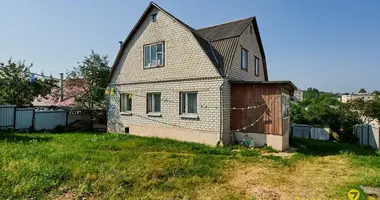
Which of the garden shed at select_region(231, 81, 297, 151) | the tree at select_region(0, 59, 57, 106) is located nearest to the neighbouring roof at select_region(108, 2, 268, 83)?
the garden shed at select_region(231, 81, 297, 151)

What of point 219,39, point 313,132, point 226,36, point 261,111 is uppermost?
point 226,36

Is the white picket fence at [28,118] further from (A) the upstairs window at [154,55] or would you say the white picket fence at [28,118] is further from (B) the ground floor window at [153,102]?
(A) the upstairs window at [154,55]

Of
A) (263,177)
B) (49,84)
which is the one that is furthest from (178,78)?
(49,84)

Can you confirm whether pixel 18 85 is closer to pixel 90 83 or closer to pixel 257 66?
pixel 90 83

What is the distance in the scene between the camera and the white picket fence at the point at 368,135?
16125mm

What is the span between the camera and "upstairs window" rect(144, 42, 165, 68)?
12.9 meters

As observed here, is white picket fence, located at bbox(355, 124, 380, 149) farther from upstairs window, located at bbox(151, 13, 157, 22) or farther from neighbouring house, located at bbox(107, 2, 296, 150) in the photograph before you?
upstairs window, located at bbox(151, 13, 157, 22)

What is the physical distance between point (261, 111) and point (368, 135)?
13.0 meters

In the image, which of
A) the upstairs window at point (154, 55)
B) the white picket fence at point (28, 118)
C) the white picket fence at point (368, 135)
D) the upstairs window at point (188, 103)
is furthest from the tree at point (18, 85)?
the white picket fence at point (368, 135)

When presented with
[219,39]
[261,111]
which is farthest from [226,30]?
[261,111]

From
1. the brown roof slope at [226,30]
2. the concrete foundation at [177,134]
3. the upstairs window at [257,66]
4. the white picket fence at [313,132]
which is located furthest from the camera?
the white picket fence at [313,132]

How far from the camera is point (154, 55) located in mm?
13305

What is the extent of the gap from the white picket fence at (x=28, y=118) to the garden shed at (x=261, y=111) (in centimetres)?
1339

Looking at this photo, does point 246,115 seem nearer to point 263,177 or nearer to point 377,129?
point 263,177
